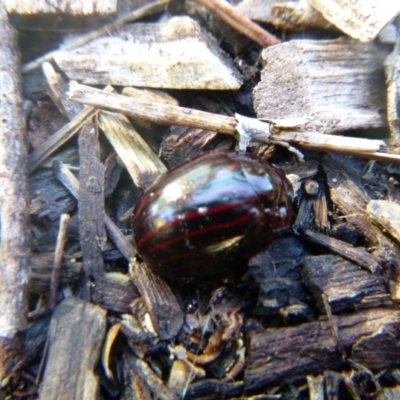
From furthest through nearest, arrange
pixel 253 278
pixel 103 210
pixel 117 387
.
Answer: pixel 103 210
pixel 253 278
pixel 117 387

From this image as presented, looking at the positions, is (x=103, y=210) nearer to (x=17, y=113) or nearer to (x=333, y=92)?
(x=17, y=113)

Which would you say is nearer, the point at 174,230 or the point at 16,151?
the point at 174,230

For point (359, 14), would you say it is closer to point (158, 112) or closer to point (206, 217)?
point (158, 112)

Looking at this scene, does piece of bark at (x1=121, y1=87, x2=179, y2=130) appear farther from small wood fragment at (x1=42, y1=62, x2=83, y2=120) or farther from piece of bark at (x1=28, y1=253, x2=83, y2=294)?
piece of bark at (x1=28, y1=253, x2=83, y2=294)

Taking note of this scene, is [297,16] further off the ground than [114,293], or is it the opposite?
[297,16]

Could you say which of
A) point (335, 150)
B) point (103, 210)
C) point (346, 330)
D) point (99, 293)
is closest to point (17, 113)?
point (103, 210)

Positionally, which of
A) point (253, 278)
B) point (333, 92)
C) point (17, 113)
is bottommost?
point (253, 278)

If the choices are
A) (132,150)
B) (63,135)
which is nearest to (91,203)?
(132,150)

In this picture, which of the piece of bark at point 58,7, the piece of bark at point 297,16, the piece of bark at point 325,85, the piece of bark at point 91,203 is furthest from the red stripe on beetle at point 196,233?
the piece of bark at point 58,7
